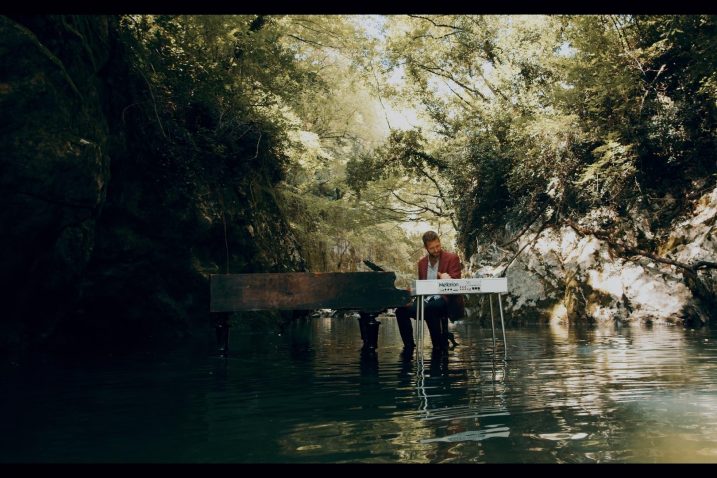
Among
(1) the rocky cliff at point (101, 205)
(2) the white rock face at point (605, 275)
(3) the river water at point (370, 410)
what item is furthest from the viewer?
(2) the white rock face at point (605, 275)

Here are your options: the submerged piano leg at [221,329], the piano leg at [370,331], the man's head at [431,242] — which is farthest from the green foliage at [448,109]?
the man's head at [431,242]

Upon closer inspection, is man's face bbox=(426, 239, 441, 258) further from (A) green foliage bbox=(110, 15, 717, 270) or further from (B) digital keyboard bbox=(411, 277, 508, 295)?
(A) green foliage bbox=(110, 15, 717, 270)

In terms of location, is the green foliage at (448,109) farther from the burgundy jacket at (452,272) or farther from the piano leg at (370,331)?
the burgundy jacket at (452,272)

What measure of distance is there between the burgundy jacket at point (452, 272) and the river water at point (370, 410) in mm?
591

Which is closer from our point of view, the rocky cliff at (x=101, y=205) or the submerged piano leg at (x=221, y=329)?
the rocky cliff at (x=101, y=205)

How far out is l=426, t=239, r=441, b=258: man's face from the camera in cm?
845

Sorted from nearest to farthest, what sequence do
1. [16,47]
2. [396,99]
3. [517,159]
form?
[16,47] < [517,159] < [396,99]

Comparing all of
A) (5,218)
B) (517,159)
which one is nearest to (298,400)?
(5,218)

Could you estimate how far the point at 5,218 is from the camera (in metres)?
7.31

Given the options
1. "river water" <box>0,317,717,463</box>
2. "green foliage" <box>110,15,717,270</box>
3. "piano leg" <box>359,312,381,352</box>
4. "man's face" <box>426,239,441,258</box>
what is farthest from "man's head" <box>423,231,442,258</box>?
"green foliage" <box>110,15,717,270</box>

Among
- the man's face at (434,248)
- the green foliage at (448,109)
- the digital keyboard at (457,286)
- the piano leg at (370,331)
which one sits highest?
the green foliage at (448,109)

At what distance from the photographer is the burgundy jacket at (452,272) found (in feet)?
27.2
